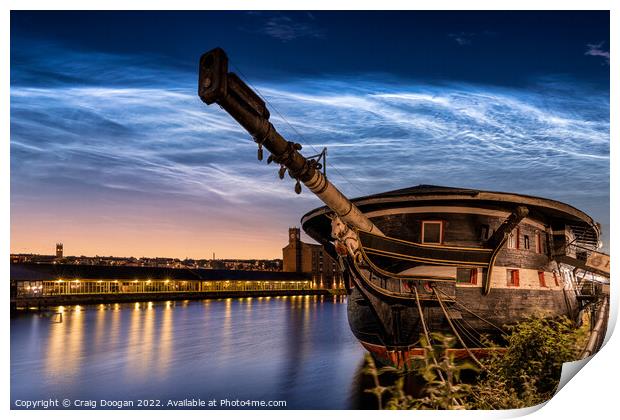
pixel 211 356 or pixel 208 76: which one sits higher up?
pixel 208 76

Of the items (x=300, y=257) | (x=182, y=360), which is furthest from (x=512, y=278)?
(x=300, y=257)

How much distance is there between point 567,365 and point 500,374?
1406mm

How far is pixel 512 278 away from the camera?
14.4m

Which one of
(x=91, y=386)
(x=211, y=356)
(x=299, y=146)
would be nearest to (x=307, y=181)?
(x=299, y=146)

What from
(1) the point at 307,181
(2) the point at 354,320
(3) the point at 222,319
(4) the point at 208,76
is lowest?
(3) the point at 222,319

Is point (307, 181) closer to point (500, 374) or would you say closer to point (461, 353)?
point (500, 374)

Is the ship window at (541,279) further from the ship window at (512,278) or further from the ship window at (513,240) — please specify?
the ship window at (513,240)

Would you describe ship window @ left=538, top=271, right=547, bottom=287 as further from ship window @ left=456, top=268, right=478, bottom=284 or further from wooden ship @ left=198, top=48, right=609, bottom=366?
ship window @ left=456, top=268, right=478, bottom=284

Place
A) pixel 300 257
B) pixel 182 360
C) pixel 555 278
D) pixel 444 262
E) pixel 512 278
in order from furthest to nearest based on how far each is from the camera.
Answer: pixel 300 257 < pixel 182 360 < pixel 555 278 < pixel 512 278 < pixel 444 262

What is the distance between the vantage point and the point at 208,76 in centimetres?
763

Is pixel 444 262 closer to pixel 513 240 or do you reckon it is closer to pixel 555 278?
pixel 513 240

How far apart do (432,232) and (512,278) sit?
276 centimetres

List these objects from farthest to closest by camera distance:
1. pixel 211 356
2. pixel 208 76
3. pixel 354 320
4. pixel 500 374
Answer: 1. pixel 211 356
2. pixel 354 320
3. pixel 500 374
4. pixel 208 76

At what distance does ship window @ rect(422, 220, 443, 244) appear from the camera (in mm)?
13930
